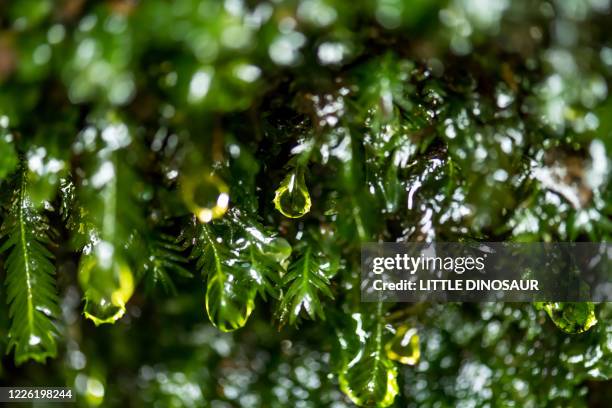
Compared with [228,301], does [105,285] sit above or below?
above

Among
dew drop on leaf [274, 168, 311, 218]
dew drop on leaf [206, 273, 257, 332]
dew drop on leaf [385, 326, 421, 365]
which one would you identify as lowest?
dew drop on leaf [385, 326, 421, 365]

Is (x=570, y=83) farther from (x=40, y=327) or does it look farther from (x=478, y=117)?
(x=40, y=327)

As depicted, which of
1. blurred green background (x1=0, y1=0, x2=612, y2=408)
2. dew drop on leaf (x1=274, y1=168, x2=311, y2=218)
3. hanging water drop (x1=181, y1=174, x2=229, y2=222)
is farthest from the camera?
dew drop on leaf (x1=274, y1=168, x2=311, y2=218)

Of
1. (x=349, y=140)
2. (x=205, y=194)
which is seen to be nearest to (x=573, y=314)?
(x=349, y=140)

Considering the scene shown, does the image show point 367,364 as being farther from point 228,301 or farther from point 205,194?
point 205,194

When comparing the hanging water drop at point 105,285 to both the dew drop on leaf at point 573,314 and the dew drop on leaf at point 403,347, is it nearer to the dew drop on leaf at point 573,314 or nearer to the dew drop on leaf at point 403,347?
the dew drop on leaf at point 403,347

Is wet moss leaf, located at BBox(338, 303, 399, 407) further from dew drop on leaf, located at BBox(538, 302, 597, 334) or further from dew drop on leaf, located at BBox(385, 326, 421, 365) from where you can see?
dew drop on leaf, located at BBox(538, 302, 597, 334)

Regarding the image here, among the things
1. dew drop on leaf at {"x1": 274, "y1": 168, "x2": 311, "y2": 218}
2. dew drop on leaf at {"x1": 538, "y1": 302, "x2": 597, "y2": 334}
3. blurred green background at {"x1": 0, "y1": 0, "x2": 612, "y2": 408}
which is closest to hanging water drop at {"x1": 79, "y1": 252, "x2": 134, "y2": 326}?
blurred green background at {"x1": 0, "y1": 0, "x2": 612, "y2": 408}
